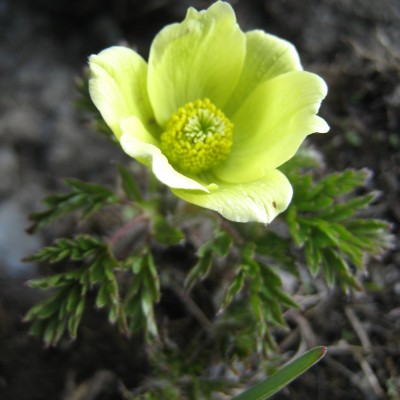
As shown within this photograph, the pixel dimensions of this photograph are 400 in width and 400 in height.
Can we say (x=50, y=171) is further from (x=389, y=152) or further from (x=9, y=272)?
(x=389, y=152)

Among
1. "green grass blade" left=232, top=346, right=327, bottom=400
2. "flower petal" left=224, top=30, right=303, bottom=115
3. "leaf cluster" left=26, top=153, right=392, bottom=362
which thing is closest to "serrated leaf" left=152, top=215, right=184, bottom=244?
"leaf cluster" left=26, top=153, right=392, bottom=362

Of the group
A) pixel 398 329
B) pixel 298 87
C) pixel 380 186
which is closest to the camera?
pixel 298 87

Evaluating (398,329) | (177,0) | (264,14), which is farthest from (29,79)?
(398,329)

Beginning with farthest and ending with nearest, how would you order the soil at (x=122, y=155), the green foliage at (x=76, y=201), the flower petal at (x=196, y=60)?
the soil at (x=122, y=155), the green foliage at (x=76, y=201), the flower petal at (x=196, y=60)

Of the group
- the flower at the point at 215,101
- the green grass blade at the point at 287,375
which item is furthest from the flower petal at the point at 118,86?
the green grass blade at the point at 287,375

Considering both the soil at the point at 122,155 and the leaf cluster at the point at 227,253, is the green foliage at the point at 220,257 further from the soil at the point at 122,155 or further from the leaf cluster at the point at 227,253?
the soil at the point at 122,155

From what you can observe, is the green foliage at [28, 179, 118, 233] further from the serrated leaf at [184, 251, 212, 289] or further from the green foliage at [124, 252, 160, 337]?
the serrated leaf at [184, 251, 212, 289]
